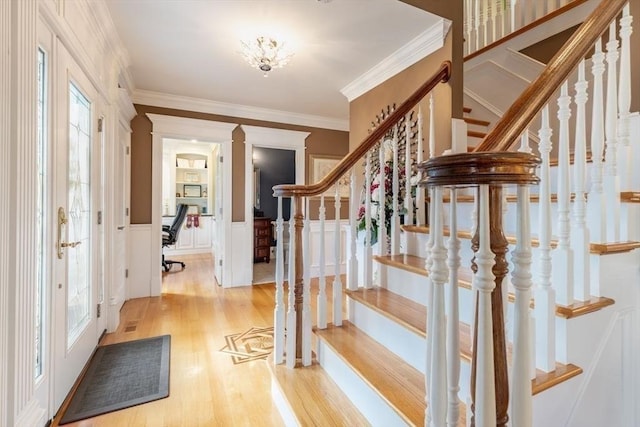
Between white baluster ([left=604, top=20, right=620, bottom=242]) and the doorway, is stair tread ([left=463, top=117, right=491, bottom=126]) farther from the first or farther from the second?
the doorway

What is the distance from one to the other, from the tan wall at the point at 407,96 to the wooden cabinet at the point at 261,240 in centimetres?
270

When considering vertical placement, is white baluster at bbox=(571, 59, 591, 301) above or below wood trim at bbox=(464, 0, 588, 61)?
below

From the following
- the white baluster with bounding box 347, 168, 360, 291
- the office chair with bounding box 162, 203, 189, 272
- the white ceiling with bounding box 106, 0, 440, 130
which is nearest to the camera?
the white baluster with bounding box 347, 168, 360, 291

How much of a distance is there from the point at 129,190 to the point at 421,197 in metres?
3.34

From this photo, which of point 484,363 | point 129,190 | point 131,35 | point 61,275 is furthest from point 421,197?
point 129,190

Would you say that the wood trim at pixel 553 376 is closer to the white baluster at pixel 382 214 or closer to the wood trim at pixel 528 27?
the white baluster at pixel 382 214

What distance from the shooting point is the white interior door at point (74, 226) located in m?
1.61

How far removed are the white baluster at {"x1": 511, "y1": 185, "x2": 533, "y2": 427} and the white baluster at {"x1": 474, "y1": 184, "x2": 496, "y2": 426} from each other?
0.16 feet

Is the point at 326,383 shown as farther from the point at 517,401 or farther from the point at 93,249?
the point at 93,249

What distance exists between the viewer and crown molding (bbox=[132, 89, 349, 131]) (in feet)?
11.8

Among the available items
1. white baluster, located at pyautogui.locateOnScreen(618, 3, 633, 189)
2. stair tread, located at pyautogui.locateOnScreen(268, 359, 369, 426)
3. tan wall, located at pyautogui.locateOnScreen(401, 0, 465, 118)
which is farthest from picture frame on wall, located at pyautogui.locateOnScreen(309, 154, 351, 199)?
white baluster, located at pyautogui.locateOnScreen(618, 3, 633, 189)

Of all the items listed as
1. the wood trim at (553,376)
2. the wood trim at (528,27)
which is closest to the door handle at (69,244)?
the wood trim at (553,376)

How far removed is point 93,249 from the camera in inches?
87.6

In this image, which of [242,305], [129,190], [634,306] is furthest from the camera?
[129,190]
